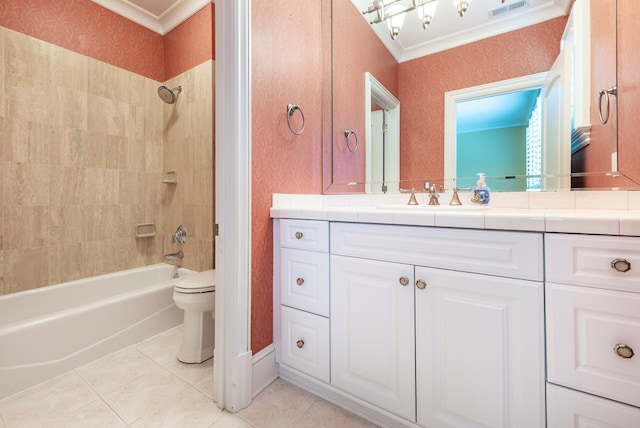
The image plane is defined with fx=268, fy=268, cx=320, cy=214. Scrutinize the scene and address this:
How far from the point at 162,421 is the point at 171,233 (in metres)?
1.68

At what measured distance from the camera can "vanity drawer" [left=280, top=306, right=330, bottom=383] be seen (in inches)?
46.8

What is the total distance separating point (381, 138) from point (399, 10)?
75cm

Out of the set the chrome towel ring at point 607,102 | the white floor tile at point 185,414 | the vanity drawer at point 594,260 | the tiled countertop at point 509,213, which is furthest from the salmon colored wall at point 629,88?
the white floor tile at point 185,414

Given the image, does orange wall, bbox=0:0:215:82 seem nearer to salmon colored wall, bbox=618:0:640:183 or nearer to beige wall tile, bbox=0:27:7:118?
beige wall tile, bbox=0:27:7:118

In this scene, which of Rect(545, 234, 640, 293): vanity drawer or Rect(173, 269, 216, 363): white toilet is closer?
Rect(545, 234, 640, 293): vanity drawer

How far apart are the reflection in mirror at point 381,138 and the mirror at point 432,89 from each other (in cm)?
2

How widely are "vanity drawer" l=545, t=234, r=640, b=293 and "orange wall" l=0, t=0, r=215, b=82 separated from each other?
8.33ft

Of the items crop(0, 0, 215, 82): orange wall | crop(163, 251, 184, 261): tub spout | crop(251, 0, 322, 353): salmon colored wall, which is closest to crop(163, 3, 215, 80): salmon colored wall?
crop(0, 0, 215, 82): orange wall

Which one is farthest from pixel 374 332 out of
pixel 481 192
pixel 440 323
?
pixel 481 192

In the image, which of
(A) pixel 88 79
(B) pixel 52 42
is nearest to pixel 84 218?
(A) pixel 88 79

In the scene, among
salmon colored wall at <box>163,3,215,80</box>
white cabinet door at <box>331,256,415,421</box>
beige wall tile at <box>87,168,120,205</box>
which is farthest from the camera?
salmon colored wall at <box>163,3,215,80</box>

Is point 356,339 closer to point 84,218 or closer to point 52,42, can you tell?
point 84,218

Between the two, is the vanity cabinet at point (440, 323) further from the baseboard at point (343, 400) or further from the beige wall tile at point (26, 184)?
the beige wall tile at point (26, 184)

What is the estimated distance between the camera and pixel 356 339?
3.60ft
